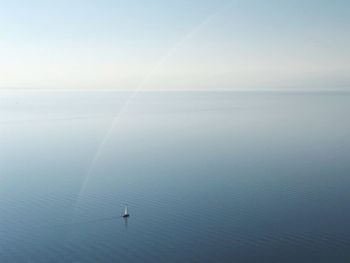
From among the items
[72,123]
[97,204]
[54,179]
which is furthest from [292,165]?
[72,123]

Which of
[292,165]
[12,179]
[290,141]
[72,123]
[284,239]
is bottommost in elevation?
[284,239]

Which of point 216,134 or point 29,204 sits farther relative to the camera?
point 216,134

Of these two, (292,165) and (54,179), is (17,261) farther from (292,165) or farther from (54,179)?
(292,165)

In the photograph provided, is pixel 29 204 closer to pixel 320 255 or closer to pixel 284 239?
pixel 284 239

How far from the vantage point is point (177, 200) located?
68.4ft

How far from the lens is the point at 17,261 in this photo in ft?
50.0

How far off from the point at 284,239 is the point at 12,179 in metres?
16.7

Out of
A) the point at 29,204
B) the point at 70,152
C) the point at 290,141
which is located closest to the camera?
the point at 29,204

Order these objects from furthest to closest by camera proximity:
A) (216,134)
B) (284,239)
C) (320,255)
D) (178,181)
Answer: (216,134) → (178,181) → (284,239) → (320,255)

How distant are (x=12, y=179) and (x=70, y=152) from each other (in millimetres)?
7834

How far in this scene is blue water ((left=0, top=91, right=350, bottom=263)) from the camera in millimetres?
15938

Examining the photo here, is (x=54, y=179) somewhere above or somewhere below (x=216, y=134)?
below

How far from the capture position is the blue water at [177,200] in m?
15.9

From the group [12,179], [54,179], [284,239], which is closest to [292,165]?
[284,239]
